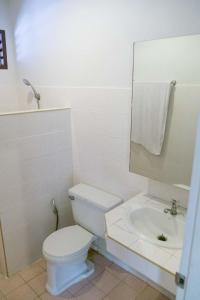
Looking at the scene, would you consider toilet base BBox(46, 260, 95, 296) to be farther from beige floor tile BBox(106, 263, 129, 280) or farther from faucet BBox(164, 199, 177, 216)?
faucet BBox(164, 199, 177, 216)

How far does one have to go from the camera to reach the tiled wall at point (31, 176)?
1860mm

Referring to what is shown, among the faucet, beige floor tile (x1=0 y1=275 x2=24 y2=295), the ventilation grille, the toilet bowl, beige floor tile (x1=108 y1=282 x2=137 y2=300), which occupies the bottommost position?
beige floor tile (x1=0 y1=275 x2=24 y2=295)

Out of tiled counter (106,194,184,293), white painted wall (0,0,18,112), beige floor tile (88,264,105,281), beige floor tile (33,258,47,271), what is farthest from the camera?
white painted wall (0,0,18,112)

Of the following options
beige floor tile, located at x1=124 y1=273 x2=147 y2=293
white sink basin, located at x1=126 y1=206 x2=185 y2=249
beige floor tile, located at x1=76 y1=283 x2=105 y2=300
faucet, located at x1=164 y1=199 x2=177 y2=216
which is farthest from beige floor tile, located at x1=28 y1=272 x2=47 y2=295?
faucet, located at x1=164 y1=199 x2=177 y2=216

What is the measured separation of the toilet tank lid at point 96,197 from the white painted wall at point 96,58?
0.22ft

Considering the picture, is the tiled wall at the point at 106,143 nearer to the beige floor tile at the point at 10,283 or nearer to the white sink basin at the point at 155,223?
the white sink basin at the point at 155,223

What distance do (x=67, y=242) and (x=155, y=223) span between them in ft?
2.42

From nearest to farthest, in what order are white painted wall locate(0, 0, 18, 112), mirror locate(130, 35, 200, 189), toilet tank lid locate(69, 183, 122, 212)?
mirror locate(130, 35, 200, 189), toilet tank lid locate(69, 183, 122, 212), white painted wall locate(0, 0, 18, 112)

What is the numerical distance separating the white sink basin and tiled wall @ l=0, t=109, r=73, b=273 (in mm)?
906

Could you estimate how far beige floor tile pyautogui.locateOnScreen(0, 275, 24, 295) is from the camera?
191 cm

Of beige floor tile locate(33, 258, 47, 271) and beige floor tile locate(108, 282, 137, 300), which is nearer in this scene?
beige floor tile locate(108, 282, 137, 300)

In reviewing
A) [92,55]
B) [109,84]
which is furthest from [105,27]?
[109,84]

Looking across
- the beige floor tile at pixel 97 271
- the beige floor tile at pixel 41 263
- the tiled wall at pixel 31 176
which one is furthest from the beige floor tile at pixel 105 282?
the tiled wall at pixel 31 176

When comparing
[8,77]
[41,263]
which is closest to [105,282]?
[41,263]
